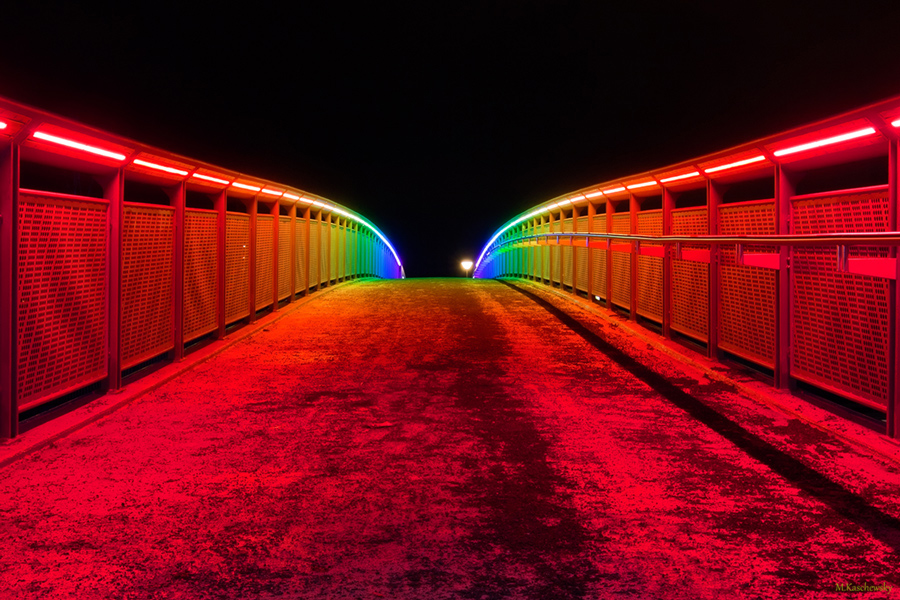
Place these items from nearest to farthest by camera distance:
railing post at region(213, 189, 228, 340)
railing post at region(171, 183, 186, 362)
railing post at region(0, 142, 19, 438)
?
railing post at region(0, 142, 19, 438), railing post at region(171, 183, 186, 362), railing post at region(213, 189, 228, 340)

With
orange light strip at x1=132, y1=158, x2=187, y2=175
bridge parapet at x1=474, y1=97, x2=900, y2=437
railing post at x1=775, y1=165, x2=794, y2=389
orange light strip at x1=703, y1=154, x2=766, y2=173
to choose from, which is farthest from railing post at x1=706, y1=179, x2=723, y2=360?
orange light strip at x1=132, y1=158, x2=187, y2=175

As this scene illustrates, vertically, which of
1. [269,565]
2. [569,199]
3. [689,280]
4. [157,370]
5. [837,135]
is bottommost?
[269,565]

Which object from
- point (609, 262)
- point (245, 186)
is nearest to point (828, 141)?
point (609, 262)

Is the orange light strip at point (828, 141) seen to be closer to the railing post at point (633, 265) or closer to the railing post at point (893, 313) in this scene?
the railing post at point (893, 313)

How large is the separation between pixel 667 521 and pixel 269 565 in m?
1.92

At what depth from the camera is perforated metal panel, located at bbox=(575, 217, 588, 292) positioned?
15.2 meters

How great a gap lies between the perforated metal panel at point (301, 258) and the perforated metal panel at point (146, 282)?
21.3 ft

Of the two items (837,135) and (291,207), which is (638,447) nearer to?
(837,135)

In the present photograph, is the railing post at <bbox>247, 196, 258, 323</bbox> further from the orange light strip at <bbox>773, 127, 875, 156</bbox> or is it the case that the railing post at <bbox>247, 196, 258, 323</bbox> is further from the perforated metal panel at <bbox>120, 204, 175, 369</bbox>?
the orange light strip at <bbox>773, 127, 875, 156</bbox>

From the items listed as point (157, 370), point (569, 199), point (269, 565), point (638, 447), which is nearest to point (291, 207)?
point (569, 199)

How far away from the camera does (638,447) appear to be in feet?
17.3

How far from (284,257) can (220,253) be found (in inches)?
160

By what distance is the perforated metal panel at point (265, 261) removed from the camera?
1238 cm

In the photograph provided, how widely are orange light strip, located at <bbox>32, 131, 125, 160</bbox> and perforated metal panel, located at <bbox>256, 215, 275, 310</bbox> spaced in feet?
17.9
